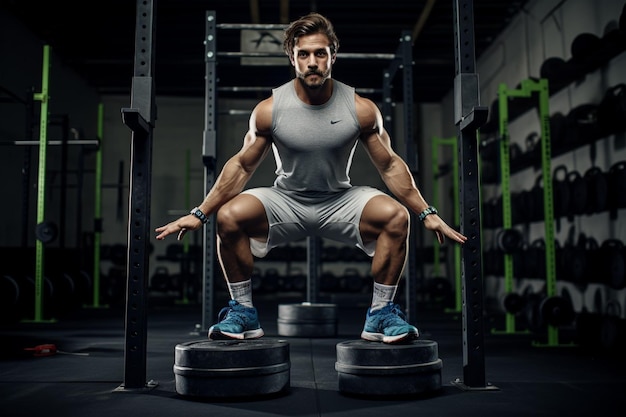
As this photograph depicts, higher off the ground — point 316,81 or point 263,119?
point 316,81

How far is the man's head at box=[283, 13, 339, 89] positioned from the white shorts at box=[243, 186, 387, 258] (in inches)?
15.5

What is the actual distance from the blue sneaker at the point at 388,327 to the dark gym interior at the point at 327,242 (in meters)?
0.06

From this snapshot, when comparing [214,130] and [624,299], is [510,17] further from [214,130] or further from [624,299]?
[214,130]

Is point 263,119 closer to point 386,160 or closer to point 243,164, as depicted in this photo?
point 243,164

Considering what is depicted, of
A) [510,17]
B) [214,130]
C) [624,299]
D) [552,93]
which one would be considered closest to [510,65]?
[510,17]

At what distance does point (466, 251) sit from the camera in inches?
73.3

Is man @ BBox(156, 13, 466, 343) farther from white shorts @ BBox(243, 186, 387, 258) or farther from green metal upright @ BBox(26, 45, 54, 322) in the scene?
green metal upright @ BBox(26, 45, 54, 322)

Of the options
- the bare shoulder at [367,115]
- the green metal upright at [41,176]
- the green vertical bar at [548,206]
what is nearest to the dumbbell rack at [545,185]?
the green vertical bar at [548,206]

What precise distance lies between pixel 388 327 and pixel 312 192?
0.54 meters

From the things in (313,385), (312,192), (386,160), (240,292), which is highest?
(386,160)

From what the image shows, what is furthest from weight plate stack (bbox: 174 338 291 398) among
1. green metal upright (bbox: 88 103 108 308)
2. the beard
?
green metal upright (bbox: 88 103 108 308)

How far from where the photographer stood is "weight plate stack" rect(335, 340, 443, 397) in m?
1.72

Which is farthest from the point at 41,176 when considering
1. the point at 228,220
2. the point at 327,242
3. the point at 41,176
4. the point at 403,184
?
the point at 327,242

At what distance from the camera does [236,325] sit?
6.35ft
